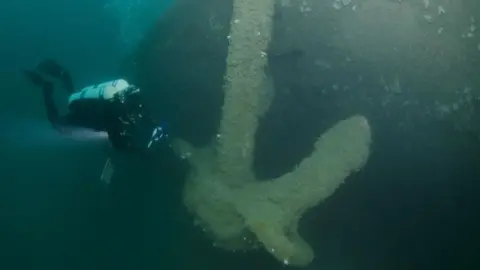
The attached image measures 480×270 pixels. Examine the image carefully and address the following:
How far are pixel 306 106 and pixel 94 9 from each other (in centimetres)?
436

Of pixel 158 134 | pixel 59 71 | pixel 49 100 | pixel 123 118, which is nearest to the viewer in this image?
pixel 158 134

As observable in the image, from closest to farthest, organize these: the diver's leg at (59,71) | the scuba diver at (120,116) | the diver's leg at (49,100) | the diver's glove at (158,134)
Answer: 1. the diver's glove at (158,134)
2. the scuba diver at (120,116)
3. the diver's leg at (49,100)
4. the diver's leg at (59,71)

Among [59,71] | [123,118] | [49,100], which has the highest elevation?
[123,118]

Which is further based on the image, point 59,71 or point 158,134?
point 59,71

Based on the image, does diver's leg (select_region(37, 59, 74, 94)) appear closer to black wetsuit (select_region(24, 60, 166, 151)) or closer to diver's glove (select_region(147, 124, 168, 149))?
black wetsuit (select_region(24, 60, 166, 151))

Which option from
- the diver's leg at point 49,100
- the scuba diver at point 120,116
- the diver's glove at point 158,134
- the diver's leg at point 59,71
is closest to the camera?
the diver's glove at point 158,134

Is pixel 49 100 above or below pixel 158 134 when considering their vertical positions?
below

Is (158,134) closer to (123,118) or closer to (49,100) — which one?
(123,118)

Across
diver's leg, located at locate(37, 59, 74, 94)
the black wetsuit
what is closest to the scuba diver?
the black wetsuit

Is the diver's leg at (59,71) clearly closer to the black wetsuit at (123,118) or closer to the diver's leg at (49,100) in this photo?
the diver's leg at (49,100)

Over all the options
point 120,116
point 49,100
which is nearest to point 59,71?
point 49,100

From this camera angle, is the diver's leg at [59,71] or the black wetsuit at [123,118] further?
the diver's leg at [59,71]

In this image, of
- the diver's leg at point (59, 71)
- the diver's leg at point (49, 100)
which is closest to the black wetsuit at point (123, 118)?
the diver's leg at point (49, 100)

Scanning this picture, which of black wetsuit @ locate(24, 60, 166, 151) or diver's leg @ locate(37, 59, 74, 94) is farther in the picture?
diver's leg @ locate(37, 59, 74, 94)
